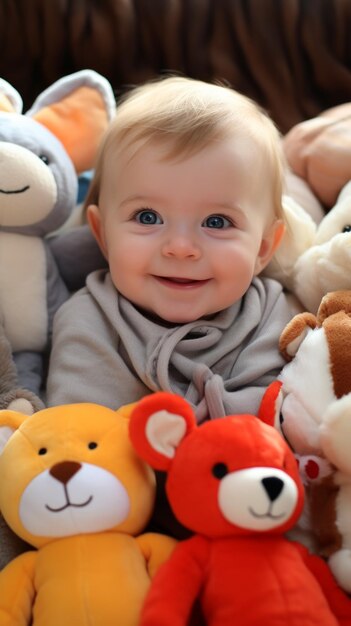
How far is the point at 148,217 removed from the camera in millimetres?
986

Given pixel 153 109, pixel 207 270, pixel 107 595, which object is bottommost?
→ pixel 107 595

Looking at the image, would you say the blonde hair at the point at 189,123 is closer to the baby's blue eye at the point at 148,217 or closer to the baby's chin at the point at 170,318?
the baby's blue eye at the point at 148,217

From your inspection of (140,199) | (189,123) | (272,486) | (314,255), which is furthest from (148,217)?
(272,486)

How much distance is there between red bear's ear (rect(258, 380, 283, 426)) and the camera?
866 millimetres

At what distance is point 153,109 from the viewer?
99 cm

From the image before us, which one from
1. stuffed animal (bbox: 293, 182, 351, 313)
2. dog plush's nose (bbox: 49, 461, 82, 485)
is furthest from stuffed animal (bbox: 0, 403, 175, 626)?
stuffed animal (bbox: 293, 182, 351, 313)

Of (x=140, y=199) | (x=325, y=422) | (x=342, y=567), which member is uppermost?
(x=140, y=199)

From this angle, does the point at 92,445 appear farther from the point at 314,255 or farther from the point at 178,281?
the point at 314,255

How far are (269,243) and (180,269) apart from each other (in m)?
0.19

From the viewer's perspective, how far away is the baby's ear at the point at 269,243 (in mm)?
1076

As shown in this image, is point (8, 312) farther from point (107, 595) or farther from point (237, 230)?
point (107, 595)

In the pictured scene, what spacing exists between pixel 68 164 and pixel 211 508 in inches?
25.0

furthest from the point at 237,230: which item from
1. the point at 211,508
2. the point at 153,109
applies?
the point at 211,508

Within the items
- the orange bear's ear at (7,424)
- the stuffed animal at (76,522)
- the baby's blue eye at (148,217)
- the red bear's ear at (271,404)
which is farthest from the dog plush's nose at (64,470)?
the baby's blue eye at (148,217)
